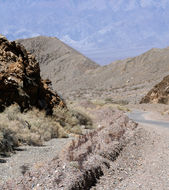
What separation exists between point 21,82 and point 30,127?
Result: 9.24 ft

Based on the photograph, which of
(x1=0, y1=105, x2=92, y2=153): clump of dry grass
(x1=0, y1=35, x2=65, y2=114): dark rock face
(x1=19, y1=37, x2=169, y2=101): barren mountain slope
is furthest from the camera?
(x1=19, y1=37, x2=169, y2=101): barren mountain slope

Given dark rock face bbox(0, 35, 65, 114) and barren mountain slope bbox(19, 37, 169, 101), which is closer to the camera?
dark rock face bbox(0, 35, 65, 114)

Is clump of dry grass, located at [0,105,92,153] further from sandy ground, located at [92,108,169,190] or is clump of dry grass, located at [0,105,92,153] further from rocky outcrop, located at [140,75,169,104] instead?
rocky outcrop, located at [140,75,169,104]

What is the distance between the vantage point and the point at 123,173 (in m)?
7.12

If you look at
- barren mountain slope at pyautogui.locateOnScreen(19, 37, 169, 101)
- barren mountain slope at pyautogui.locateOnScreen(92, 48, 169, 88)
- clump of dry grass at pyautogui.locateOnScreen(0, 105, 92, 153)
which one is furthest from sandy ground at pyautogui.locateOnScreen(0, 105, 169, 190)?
barren mountain slope at pyautogui.locateOnScreen(92, 48, 169, 88)

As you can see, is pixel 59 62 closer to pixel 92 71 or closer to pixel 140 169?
pixel 92 71

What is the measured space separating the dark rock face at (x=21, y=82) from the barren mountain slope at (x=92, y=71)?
57820mm

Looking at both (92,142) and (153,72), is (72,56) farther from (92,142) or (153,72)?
(92,142)

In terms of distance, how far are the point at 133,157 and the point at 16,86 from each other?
289 inches

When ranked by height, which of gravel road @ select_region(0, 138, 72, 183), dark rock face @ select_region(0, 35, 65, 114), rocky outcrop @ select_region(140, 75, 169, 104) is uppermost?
dark rock face @ select_region(0, 35, 65, 114)

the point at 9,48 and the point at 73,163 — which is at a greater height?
the point at 9,48


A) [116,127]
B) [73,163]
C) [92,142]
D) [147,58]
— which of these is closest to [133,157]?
[92,142]

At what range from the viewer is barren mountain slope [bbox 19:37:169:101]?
3386 inches

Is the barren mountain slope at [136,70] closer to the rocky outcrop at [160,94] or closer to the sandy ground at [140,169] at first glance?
the rocky outcrop at [160,94]
